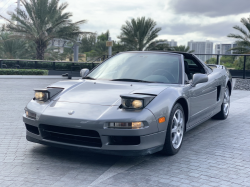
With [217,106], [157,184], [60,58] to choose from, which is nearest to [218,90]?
[217,106]

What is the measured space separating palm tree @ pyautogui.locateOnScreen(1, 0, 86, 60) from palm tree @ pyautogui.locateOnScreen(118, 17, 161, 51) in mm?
5181

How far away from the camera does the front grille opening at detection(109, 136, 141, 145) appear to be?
149 inches

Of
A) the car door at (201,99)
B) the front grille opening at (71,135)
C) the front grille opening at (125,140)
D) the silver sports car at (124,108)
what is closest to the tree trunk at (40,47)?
the car door at (201,99)

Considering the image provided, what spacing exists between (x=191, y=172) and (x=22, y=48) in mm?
32109

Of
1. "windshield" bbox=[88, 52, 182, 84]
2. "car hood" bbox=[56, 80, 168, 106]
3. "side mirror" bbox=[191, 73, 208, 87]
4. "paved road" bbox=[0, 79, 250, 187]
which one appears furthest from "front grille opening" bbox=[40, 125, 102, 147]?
"side mirror" bbox=[191, 73, 208, 87]

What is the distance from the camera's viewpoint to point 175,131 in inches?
176

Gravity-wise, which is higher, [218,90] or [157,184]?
[218,90]

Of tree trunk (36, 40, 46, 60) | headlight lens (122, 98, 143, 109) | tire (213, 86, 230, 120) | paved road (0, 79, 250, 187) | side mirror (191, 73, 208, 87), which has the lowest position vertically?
paved road (0, 79, 250, 187)

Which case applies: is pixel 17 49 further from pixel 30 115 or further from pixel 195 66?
pixel 30 115

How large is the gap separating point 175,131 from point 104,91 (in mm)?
1088

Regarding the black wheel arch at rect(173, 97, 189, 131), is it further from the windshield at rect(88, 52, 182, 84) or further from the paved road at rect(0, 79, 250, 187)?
the paved road at rect(0, 79, 250, 187)

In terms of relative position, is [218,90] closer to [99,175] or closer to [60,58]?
[99,175]

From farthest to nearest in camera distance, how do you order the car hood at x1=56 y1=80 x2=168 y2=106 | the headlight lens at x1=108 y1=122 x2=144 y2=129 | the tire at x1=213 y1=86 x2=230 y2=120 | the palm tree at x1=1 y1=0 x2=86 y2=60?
the palm tree at x1=1 y1=0 x2=86 y2=60, the tire at x1=213 y1=86 x2=230 y2=120, the car hood at x1=56 y1=80 x2=168 y2=106, the headlight lens at x1=108 y1=122 x2=144 y2=129

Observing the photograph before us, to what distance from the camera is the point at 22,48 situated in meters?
33.5
